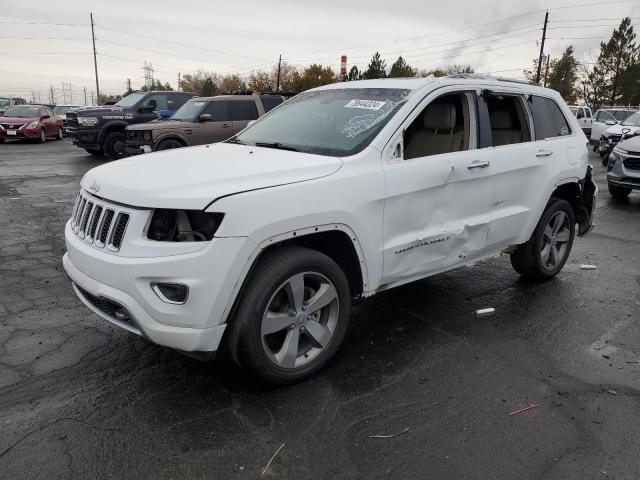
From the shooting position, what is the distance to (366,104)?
3.92 metres

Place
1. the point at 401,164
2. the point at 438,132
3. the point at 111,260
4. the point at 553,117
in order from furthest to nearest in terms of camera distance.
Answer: the point at 553,117
the point at 438,132
the point at 401,164
the point at 111,260

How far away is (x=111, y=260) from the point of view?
2.83 metres

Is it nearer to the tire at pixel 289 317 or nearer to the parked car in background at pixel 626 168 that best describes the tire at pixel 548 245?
the tire at pixel 289 317

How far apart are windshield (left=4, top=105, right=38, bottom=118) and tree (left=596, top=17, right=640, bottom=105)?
5702 centimetres

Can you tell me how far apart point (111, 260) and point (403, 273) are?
6.33 ft

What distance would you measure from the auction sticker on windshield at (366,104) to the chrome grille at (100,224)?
6.33 ft

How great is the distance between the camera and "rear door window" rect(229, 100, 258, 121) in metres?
12.2

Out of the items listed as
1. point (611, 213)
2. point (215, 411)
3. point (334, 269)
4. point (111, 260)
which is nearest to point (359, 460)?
point (215, 411)

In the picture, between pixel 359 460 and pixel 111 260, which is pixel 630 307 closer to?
pixel 359 460

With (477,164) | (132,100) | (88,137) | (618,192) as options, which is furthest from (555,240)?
(132,100)

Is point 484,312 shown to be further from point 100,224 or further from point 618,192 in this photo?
point 618,192

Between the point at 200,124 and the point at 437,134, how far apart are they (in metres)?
8.66

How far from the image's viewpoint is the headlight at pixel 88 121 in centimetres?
1485

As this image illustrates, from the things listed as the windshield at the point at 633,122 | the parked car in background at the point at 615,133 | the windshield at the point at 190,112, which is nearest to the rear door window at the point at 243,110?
the windshield at the point at 190,112
